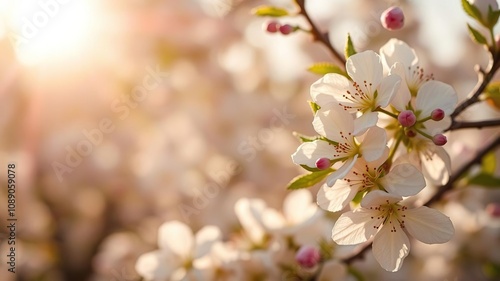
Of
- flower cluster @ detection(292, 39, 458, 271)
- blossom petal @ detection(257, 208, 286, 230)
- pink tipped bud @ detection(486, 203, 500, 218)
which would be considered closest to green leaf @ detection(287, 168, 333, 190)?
flower cluster @ detection(292, 39, 458, 271)

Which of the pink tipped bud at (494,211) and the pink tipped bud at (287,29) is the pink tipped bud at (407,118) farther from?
the pink tipped bud at (494,211)

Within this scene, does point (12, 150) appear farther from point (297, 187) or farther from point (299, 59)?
point (297, 187)

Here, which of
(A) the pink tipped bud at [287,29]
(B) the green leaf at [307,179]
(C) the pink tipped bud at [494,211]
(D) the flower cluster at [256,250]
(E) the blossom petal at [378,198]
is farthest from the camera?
(C) the pink tipped bud at [494,211]

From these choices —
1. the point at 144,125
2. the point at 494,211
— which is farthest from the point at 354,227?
the point at 144,125

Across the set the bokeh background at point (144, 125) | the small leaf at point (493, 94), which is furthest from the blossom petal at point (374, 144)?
the bokeh background at point (144, 125)

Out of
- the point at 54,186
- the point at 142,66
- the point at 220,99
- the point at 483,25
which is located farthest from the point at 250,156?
the point at 483,25

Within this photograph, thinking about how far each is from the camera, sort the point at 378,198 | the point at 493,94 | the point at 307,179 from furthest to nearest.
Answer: the point at 493,94 → the point at 307,179 → the point at 378,198

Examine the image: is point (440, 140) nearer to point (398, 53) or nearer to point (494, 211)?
point (398, 53)
